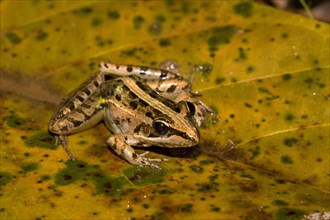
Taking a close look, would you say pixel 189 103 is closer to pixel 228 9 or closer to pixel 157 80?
pixel 157 80

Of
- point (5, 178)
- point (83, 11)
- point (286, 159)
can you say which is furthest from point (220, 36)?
point (5, 178)

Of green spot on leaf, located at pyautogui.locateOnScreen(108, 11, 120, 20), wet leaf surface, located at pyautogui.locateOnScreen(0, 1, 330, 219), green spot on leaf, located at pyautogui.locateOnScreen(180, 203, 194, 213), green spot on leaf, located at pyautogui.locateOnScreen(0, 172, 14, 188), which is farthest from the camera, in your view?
green spot on leaf, located at pyautogui.locateOnScreen(108, 11, 120, 20)

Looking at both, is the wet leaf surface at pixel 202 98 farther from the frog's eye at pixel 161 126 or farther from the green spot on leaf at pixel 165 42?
the frog's eye at pixel 161 126

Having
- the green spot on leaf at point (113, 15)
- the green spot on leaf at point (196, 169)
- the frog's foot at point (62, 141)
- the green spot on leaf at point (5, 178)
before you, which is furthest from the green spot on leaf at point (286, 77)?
the green spot on leaf at point (5, 178)

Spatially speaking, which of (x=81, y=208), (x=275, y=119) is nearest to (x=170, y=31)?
(x=275, y=119)

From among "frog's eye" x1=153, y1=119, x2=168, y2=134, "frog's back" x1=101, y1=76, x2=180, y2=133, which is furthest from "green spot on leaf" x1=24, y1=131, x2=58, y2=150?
"frog's eye" x1=153, y1=119, x2=168, y2=134

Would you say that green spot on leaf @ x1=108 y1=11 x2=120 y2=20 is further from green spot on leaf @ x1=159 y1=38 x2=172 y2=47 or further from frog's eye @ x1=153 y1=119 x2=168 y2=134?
frog's eye @ x1=153 y1=119 x2=168 y2=134
